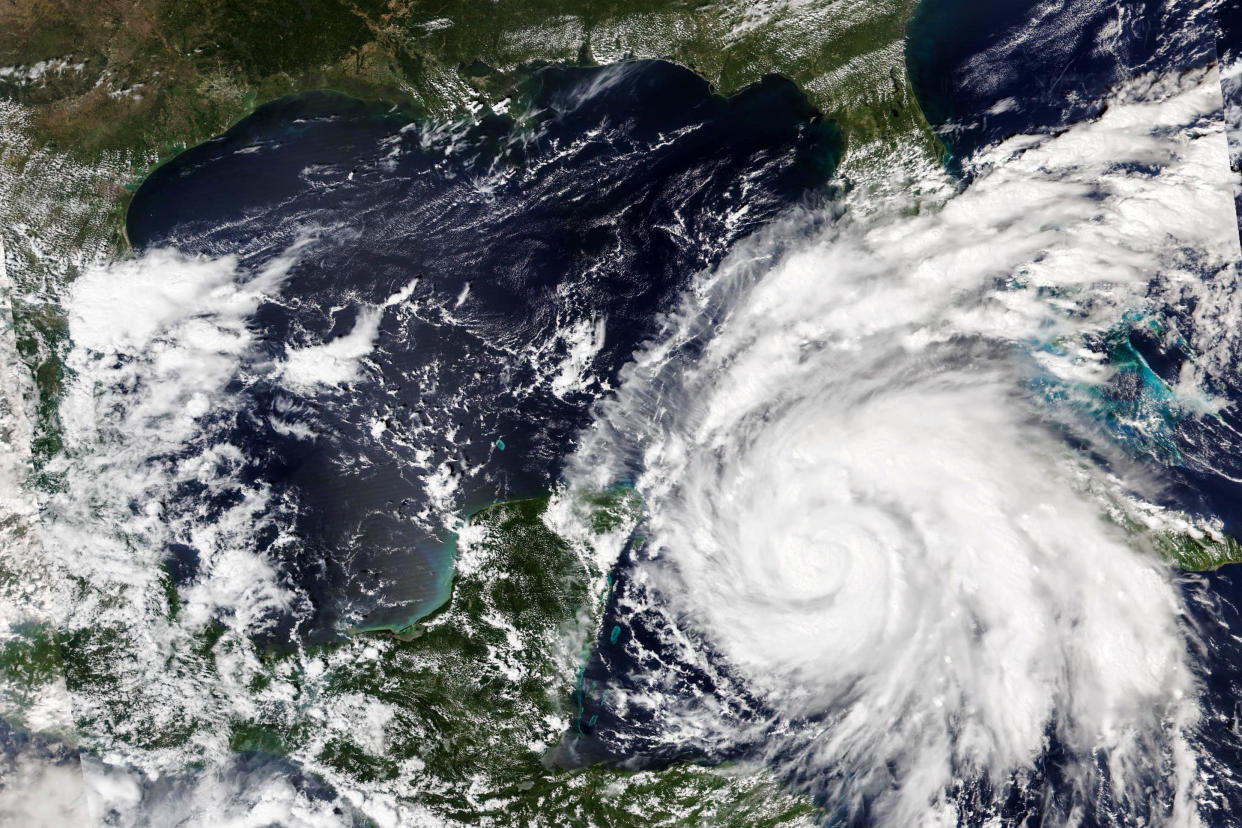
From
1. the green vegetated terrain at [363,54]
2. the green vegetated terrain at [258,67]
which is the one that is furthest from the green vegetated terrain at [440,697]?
the green vegetated terrain at [363,54]

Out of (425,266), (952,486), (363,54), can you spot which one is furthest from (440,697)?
(363,54)

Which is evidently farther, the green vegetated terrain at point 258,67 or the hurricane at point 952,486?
the green vegetated terrain at point 258,67

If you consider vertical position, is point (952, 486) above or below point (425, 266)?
below

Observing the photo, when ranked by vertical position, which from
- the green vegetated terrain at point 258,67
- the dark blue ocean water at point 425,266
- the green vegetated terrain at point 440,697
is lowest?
the green vegetated terrain at point 440,697

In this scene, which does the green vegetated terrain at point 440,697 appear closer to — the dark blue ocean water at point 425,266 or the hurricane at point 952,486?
the dark blue ocean water at point 425,266

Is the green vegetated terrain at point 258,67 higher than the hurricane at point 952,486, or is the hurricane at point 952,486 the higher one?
the green vegetated terrain at point 258,67

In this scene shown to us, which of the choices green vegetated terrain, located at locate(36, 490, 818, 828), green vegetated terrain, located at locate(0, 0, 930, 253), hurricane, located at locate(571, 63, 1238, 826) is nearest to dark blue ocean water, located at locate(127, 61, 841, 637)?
green vegetated terrain, located at locate(0, 0, 930, 253)

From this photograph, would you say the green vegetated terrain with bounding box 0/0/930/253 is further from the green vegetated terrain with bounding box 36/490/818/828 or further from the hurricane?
the green vegetated terrain with bounding box 36/490/818/828

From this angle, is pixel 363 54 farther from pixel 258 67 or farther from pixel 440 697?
pixel 440 697

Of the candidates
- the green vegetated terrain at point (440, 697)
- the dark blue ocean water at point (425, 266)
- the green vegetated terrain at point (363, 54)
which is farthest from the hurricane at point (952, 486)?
the green vegetated terrain at point (363, 54)
